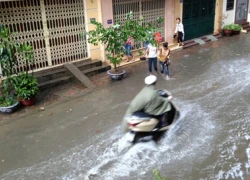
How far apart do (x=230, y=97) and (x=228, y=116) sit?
121 cm

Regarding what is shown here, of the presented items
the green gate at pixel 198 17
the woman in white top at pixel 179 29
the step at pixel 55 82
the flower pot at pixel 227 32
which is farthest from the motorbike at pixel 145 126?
the flower pot at pixel 227 32

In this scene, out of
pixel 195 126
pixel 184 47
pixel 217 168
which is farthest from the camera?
pixel 184 47

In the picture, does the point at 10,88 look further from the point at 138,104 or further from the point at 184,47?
the point at 184,47

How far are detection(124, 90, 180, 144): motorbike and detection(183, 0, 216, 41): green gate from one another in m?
8.92

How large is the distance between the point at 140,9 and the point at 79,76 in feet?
13.8

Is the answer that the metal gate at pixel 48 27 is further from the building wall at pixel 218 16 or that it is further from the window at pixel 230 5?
the window at pixel 230 5

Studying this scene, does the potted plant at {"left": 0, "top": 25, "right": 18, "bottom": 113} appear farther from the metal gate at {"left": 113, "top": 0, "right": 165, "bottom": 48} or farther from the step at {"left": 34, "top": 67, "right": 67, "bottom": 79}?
the metal gate at {"left": 113, "top": 0, "right": 165, "bottom": 48}

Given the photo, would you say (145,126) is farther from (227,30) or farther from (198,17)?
(227,30)

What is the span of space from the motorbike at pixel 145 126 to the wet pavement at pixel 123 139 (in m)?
0.18

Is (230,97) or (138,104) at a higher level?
(138,104)

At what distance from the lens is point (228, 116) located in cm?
Answer: 734

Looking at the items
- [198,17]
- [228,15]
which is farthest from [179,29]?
[228,15]

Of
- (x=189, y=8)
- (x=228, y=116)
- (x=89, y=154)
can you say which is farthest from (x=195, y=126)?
(x=189, y=8)

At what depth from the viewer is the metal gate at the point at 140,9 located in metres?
11.4
